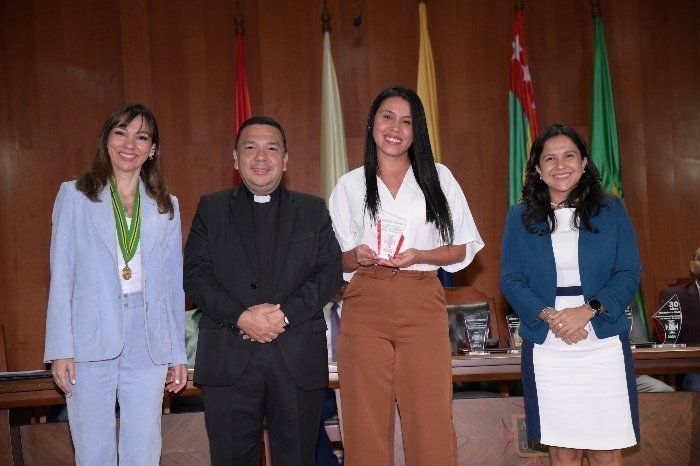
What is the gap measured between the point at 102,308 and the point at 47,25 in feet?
13.6

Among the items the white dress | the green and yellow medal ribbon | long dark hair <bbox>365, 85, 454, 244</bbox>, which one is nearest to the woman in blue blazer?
the white dress

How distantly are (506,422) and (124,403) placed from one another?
198cm

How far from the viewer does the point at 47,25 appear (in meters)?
6.01

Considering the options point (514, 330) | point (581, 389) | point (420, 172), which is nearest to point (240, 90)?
point (514, 330)

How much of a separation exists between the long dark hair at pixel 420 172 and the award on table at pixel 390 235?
161 millimetres

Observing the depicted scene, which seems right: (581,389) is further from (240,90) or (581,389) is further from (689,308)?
(240,90)

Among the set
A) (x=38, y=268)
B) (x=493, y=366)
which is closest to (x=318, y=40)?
(x=38, y=268)

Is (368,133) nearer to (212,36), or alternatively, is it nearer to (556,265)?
(556,265)

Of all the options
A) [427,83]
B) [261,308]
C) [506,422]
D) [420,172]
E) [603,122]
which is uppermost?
[427,83]

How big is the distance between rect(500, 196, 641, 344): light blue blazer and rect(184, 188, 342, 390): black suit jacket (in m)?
0.77

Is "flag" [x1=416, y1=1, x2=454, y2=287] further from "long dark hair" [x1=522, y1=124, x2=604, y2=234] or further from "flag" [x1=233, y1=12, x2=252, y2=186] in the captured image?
"long dark hair" [x1=522, y1=124, x2=604, y2=234]

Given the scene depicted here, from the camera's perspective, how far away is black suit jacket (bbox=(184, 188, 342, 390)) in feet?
9.00

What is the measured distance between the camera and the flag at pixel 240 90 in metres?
5.80

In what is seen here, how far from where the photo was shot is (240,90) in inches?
231
